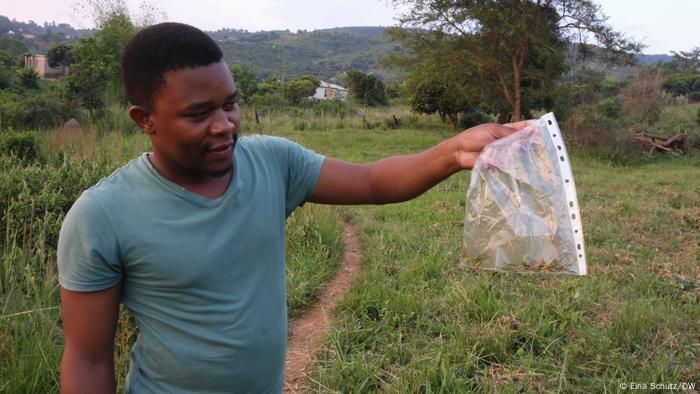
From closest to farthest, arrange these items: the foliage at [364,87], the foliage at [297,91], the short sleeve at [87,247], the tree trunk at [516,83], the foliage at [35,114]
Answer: the short sleeve at [87,247] < the foliage at [35,114] < the tree trunk at [516,83] < the foliage at [364,87] < the foliage at [297,91]

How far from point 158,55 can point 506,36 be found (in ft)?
42.0

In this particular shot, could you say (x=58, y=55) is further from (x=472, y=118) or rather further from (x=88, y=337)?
(x=88, y=337)

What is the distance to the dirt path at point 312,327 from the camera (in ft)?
9.27

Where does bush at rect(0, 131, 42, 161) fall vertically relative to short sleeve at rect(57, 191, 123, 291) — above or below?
below

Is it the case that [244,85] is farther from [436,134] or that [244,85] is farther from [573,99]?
[573,99]

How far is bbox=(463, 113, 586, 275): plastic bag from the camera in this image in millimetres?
1270

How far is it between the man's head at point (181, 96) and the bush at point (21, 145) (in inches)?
251

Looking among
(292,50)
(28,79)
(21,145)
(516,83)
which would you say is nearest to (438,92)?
(516,83)

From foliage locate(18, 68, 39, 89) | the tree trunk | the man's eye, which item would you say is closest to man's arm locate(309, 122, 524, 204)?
the man's eye

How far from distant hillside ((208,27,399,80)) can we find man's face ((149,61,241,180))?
5276 centimetres

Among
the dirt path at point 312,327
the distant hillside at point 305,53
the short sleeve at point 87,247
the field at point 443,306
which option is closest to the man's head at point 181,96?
the short sleeve at point 87,247

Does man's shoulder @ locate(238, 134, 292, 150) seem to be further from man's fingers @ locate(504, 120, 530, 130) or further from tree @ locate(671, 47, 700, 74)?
tree @ locate(671, 47, 700, 74)

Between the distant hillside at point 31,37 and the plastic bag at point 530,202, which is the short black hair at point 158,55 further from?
the distant hillside at point 31,37

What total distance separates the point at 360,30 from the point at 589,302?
134812 mm
